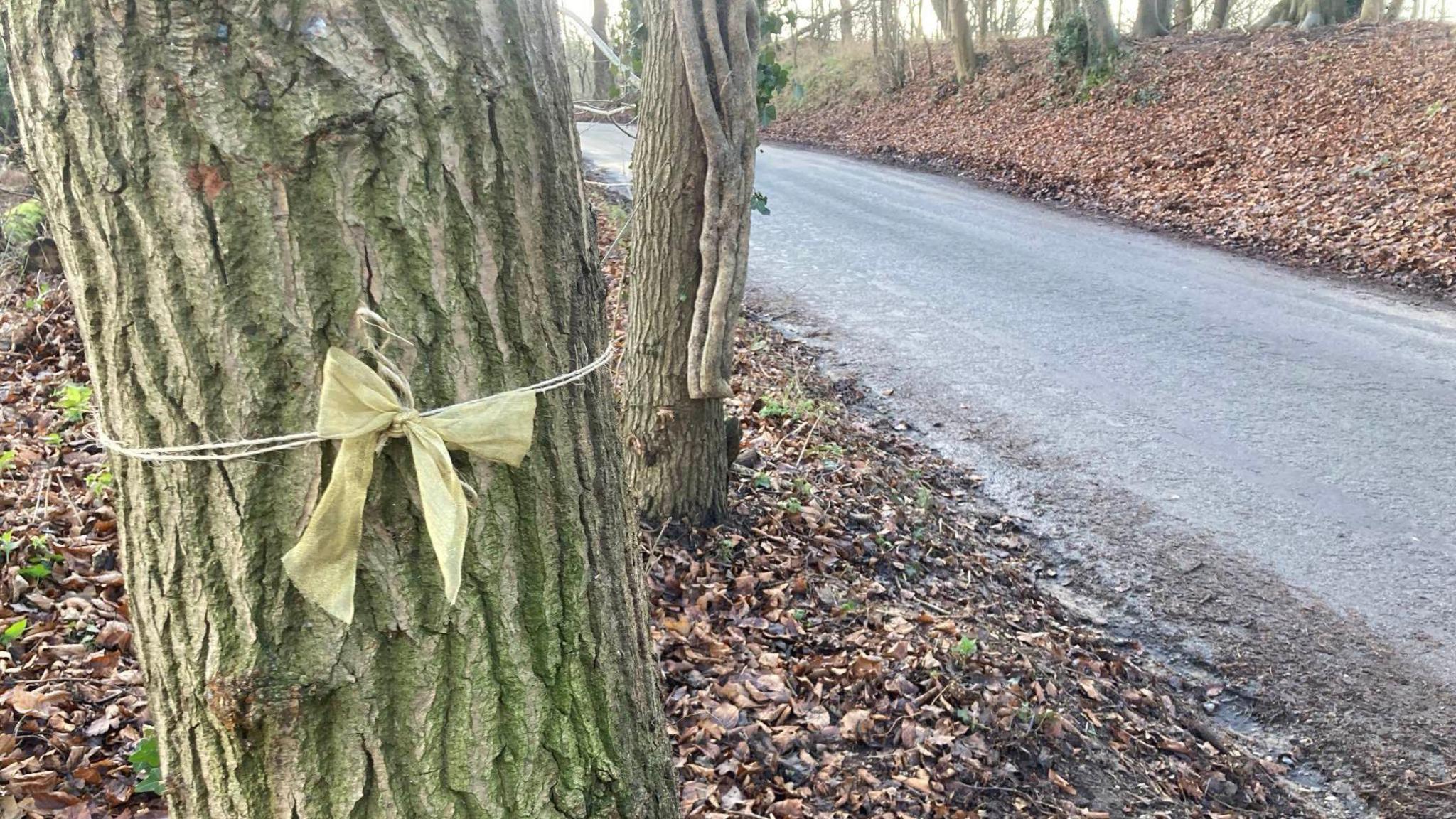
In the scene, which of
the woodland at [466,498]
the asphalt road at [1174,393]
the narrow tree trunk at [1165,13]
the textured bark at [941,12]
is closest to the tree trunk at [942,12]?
the textured bark at [941,12]

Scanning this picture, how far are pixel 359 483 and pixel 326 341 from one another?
0.20 meters

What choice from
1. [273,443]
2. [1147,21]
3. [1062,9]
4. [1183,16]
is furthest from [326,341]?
[1183,16]

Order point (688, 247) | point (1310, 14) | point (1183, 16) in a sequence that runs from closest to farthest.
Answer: point (688, 247) → point (1310, 14) → point (1183, 16)

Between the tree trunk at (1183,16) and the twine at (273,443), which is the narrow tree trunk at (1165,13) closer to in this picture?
the tree trunk at (1183,16)

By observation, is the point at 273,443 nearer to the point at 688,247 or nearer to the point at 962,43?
the point at 688,247

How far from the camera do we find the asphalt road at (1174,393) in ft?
15.8

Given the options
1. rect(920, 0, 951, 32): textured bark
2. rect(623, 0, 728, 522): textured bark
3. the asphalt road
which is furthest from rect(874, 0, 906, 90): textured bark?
rect(623, 0, 728, 522): textured bark

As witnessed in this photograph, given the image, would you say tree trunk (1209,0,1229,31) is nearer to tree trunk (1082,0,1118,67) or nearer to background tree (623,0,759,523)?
tree trunk (1082,0,1118,67)

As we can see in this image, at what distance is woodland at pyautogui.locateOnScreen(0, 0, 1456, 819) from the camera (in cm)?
122

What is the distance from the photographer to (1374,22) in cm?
1560

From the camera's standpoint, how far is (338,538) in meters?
1.26

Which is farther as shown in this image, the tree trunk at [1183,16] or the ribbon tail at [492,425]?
the tree trunk at [1183,16]

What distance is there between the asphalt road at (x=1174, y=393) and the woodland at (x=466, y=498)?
615 millimetres

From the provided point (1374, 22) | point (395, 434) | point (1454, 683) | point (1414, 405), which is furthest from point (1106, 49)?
point (395, 434)
